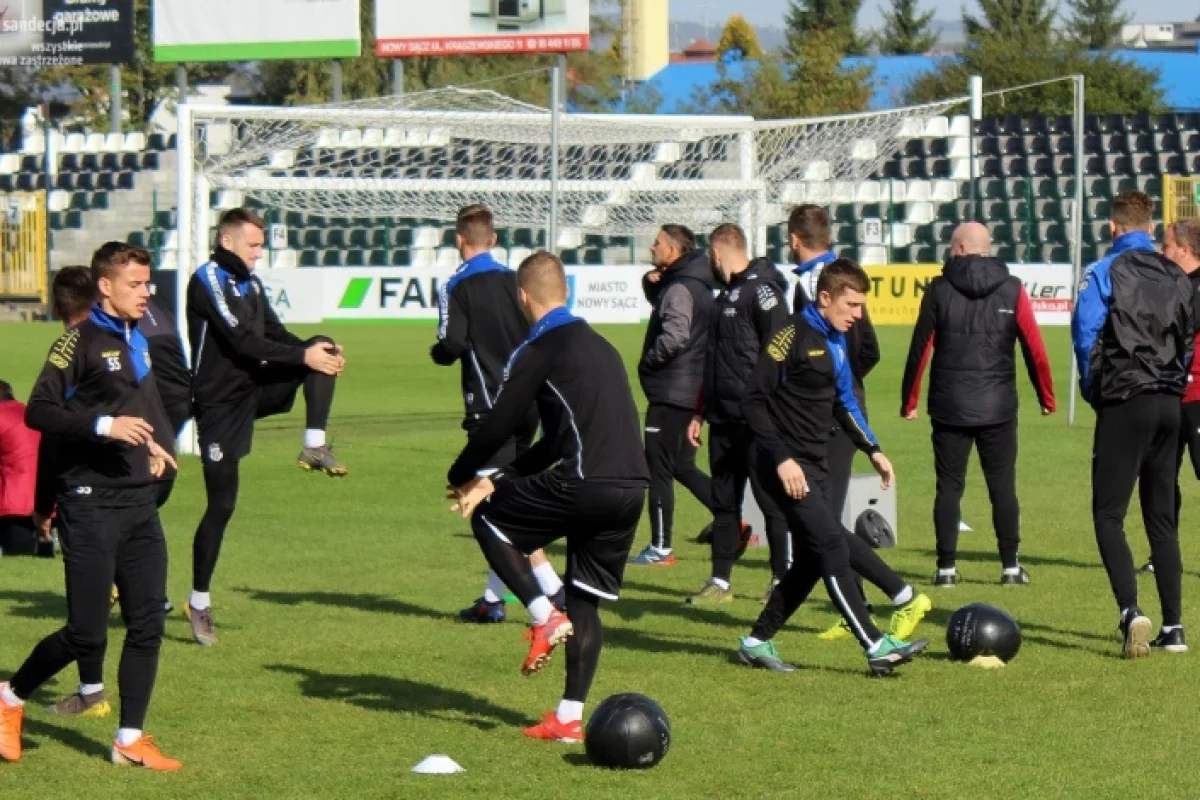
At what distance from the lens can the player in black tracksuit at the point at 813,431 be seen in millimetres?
8820

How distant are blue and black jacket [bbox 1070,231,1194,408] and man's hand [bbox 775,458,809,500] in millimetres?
1574

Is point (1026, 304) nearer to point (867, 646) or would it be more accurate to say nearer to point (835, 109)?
point (867, 646)

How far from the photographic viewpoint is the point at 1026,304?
11.6m

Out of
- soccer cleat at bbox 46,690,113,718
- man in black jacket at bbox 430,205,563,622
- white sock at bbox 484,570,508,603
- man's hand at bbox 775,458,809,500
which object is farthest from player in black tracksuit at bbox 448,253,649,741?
white sock at bbox 484,570,508,603

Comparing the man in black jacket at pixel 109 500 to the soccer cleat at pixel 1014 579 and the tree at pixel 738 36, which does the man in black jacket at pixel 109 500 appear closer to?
the soccer cleat at pixel 1014 579

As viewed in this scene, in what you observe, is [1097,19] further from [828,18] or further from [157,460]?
[157,460]

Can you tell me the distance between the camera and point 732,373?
1109cm

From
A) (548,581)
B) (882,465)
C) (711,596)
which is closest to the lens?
(548,581)

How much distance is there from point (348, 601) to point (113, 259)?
4.23 meters

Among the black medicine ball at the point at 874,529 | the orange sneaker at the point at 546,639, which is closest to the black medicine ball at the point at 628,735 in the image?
Answer: the orange sneaker at the point at 546,639

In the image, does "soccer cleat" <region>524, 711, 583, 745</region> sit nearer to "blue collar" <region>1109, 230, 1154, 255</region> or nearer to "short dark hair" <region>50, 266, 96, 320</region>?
"short dark hair" <region>50, 266, 96, 320</region>

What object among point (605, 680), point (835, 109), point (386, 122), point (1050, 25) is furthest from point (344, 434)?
point (1050, 25)

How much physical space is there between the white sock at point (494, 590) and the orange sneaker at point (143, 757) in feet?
10.6

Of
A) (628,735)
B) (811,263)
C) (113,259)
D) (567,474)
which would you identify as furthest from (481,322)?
(628,735)
